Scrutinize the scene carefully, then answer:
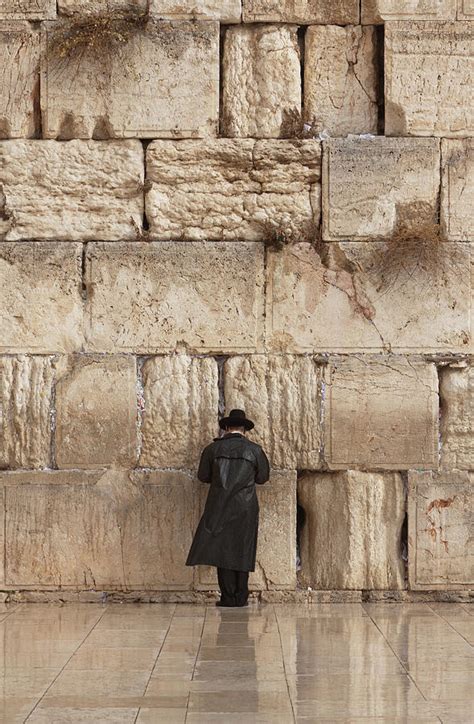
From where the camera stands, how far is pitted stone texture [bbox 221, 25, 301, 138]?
32.4 feet

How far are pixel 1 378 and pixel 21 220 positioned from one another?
1212mm

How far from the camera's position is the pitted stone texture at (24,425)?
9719 mm

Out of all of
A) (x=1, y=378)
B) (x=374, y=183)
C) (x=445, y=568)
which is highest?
(x=374, y=183)

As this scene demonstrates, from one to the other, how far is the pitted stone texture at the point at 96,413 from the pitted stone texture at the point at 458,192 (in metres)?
2.61

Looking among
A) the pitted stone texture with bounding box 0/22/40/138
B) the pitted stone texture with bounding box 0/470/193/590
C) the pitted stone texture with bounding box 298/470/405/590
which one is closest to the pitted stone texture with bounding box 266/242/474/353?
the pitted stone texture with bounding box 298/470/405/590

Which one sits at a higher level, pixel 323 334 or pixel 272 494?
pixel 323 334

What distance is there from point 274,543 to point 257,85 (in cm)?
345

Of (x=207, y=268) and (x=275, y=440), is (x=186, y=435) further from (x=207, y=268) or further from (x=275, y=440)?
(x=207, y=268)

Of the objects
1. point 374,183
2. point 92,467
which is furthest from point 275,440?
point 374,183

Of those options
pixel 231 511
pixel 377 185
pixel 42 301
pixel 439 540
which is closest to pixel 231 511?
pixel 231 511

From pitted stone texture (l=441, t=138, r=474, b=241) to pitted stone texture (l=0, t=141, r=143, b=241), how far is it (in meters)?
2.30

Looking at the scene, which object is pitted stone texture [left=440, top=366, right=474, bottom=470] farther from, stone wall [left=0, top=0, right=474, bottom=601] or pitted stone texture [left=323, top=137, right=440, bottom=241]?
pitted stone texture [left=323, top=137, right=440, bottom=241]

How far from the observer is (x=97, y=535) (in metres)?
9.66

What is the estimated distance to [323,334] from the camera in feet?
32.2
